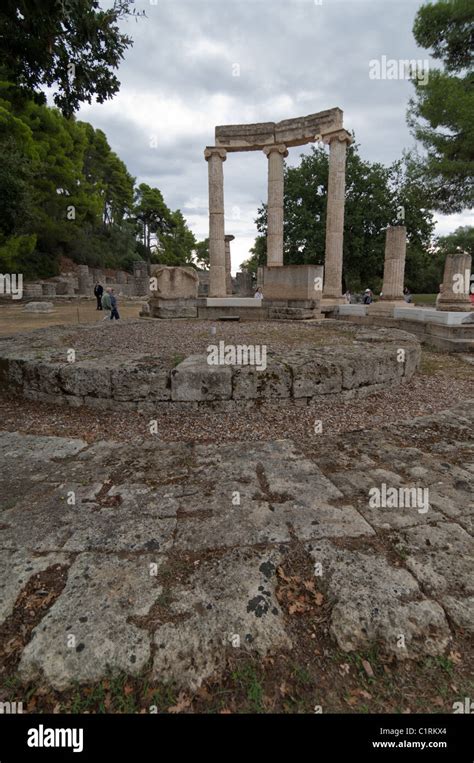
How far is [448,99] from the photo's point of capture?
49.7 ft

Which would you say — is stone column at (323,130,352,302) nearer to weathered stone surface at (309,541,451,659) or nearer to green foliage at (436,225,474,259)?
weathered stone surface at (309,541,451,659)

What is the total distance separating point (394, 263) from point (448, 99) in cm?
819

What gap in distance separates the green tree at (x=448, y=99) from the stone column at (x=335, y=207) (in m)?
4.88

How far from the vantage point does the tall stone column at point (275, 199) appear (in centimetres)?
1486

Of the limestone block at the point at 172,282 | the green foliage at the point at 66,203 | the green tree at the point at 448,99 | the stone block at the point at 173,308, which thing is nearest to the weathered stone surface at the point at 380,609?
the green foliage at the point at 66,203

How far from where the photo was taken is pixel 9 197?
14.0m

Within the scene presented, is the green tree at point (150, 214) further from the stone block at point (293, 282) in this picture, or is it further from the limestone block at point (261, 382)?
the limestone block at point (261, 382)

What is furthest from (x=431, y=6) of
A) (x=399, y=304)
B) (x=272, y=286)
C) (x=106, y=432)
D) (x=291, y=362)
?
(x=106, y=432)

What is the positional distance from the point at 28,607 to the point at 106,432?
2.08 m

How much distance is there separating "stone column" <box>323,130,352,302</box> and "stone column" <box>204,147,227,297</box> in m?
4.14

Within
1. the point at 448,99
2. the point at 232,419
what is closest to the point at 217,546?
the point at 232,419

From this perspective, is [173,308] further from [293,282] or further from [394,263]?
[394,263]

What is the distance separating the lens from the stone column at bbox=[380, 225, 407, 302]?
499 inches

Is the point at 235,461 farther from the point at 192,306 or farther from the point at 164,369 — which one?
the point at 192,306
